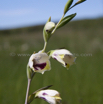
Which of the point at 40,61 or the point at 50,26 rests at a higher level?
the point at 50,26

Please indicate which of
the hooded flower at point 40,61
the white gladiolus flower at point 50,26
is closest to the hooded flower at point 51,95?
the hooded flower at point 40,61

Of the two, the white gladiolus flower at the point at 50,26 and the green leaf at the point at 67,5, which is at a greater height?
the green leaf at the point at 67,5

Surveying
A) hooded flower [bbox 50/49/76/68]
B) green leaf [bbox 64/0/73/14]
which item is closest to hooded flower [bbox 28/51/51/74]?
hooded flower [bbox 50/49/76/68]

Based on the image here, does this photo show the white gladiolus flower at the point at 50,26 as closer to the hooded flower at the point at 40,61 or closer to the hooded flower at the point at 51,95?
the hooded flower at the point at 40,61

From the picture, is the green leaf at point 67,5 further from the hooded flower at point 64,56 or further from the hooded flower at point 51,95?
the hooded flower at point 51,95

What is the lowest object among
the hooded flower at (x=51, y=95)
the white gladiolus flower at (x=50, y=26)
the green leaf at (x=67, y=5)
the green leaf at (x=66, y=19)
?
the hooded flower at (x=51, y=95)

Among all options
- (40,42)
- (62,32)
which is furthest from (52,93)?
(62,32)

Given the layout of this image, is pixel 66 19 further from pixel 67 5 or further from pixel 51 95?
pixel 51 95

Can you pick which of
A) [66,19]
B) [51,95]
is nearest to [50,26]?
[66,19]
